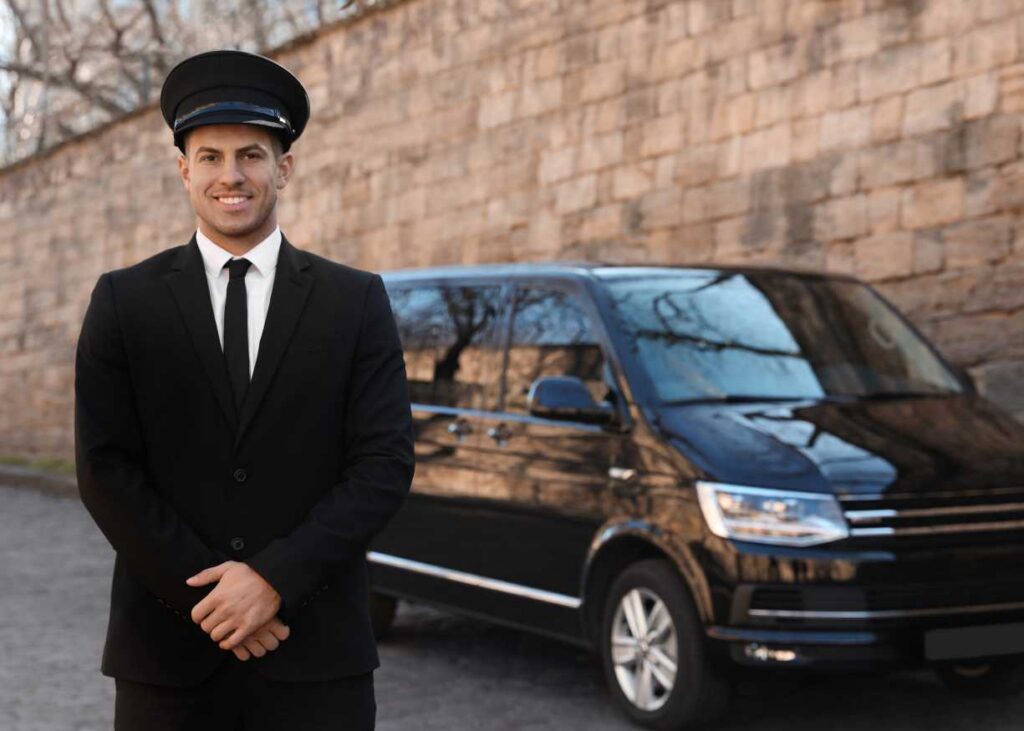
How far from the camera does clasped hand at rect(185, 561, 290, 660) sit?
280 centimetres

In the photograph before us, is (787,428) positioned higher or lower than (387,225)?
lower

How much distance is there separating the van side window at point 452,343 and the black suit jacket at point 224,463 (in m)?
4.71

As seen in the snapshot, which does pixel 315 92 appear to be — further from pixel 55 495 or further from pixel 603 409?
pixel 603 409

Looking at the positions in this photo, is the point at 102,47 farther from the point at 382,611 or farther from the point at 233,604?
the point at 233,604

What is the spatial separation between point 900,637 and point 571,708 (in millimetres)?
1482

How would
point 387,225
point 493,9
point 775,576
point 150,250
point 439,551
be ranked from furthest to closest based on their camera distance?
point 150,250 < point 387,225 < point 493,9 < point 439,551 < point 775,576

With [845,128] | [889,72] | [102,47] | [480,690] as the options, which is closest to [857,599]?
[480,690]

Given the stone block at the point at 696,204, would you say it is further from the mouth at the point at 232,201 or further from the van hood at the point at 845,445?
the mouth at the point at 232,201

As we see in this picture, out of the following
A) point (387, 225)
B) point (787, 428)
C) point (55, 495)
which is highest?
point (387, 225)

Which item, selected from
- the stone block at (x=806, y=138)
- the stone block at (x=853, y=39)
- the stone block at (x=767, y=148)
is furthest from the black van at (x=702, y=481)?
the stone block at (x=767, y=148)

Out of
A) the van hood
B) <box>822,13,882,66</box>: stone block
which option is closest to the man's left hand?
the van hood

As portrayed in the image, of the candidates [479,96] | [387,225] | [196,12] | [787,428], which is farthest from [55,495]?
[787,428]

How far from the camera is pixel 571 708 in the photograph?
6.98 metres

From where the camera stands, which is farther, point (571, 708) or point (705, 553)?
point (571, 708)
